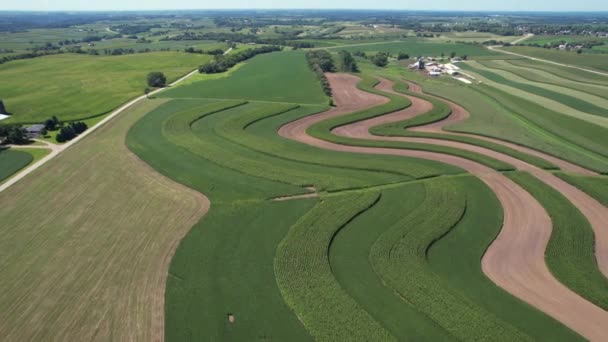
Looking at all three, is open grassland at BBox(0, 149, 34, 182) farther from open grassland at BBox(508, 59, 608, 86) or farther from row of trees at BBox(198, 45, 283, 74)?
open grassland at BBox(508, 59, 608, 86)

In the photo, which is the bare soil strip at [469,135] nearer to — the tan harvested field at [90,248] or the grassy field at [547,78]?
the grassy field at [547,78]

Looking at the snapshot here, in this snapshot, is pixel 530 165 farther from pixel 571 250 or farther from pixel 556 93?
pixel 556 93

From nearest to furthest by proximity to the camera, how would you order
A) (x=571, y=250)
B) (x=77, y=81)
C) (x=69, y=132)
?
1. (x=571, y=250)
2. (x=69, y=132)
3. (x=77, y=81)

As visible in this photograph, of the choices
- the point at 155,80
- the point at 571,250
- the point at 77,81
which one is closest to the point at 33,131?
the point at 155,80

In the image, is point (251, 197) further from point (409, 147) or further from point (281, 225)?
point (409, 147)

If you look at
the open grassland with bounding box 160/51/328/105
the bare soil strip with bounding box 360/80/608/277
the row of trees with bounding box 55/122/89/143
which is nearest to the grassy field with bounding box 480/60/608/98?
the bare soil strip with bounding box 360/80/608/277

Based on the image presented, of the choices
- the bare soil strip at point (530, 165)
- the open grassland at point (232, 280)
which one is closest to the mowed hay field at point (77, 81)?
the open grassland at point (232, 280)
